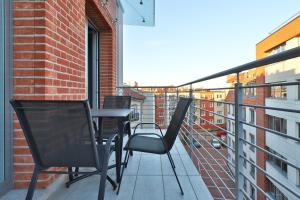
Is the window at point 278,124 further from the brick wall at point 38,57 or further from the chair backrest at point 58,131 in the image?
the brick wall at point 38,57

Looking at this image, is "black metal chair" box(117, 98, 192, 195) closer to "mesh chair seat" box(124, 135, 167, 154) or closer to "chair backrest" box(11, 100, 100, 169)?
"mesh chair seat" box(124, 135, 167, 154)

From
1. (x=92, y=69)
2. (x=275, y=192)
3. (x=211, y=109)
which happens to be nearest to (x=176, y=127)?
(x=211, y=109)

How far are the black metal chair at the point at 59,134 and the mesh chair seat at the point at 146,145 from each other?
700 mm

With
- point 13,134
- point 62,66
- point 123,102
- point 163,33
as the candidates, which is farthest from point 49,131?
point 163,33

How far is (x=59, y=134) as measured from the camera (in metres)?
1.56

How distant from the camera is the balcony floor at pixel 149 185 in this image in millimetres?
2236

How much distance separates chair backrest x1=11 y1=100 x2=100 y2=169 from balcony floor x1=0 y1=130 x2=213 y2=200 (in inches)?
27.3

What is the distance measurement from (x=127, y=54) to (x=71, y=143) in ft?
21.9

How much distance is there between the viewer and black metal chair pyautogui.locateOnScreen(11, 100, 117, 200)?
147cm

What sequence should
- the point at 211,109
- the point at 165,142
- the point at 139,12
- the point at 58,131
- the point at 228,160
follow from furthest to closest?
1. the point at 139,12
2. the point at 211,109
3. the point at 165,142
4. the point at 228,160
5. the point at 58,131

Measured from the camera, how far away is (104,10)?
4.64 metres

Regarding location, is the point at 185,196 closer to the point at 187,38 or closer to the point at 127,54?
the point at 127,54

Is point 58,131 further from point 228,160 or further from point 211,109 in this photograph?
point 211,109

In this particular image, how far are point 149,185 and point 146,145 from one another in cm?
37
